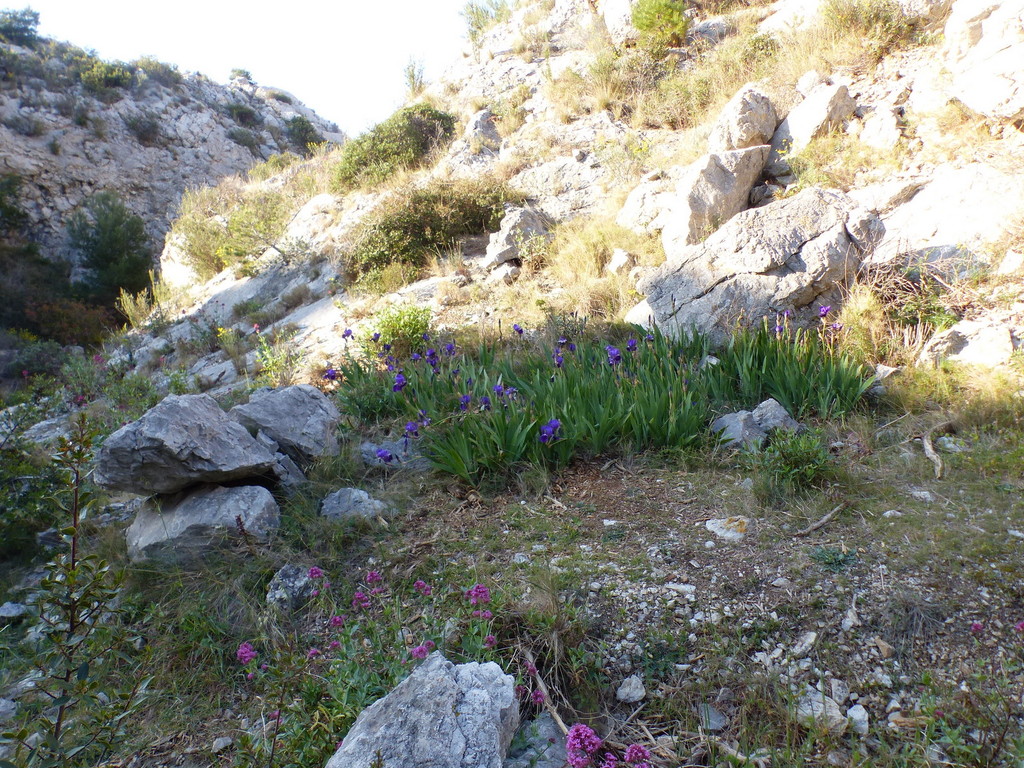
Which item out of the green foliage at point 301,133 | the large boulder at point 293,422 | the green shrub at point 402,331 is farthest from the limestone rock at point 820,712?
the green foliage at point 301,133

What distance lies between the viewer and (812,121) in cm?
739

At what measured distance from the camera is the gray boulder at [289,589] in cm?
276

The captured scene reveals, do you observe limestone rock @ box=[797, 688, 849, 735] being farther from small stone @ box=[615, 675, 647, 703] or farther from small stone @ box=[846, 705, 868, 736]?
small stone @ box=[615, 675, 647, 703]

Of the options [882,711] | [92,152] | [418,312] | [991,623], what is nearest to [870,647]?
[882,711]

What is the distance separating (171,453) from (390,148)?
1110 cm

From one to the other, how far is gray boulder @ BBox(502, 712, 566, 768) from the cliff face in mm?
22650

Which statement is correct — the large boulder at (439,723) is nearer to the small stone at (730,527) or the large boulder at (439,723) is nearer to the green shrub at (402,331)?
the small stone at (730,527)

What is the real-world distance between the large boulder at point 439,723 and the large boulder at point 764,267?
403cm

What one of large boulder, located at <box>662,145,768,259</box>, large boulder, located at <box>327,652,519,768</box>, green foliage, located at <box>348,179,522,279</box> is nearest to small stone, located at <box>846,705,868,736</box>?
large boulder, located at <box>327,652,519,768</box>

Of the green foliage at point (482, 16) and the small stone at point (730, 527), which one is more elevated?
the green foliage at point (482, 16)

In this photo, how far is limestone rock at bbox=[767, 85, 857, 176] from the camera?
24.0 ft

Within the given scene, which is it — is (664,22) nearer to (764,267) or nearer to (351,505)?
(764,267)

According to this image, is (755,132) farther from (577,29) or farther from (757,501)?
(577,29)

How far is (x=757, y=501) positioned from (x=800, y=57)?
27.7 ft
